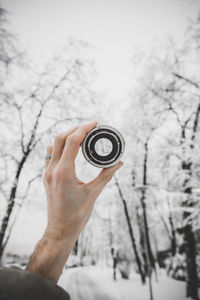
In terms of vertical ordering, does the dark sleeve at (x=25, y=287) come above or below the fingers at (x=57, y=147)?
below

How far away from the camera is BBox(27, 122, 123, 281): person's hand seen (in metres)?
1.01

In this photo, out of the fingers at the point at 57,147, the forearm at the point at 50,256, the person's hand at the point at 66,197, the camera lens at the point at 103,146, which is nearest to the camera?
the forearm at the point at 50,256

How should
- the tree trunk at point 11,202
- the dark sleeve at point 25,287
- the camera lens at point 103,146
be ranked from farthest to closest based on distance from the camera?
the tree trunk at point 11,202 → the camera lens at point 103,146 → the dark sleeve at point 25,287

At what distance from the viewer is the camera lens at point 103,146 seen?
4.54ft

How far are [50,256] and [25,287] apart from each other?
0.24 metres

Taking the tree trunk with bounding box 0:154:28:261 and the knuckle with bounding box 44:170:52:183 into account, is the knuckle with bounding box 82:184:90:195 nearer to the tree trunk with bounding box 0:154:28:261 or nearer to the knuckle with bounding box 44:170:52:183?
the knuckle with bounding box 44:170:52:183

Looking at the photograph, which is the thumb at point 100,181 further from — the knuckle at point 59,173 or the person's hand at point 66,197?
the knuckle at point 59,173

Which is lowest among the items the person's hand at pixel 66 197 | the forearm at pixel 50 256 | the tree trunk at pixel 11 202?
the tree trunk at pixel 11 202

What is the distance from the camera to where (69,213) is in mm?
1066

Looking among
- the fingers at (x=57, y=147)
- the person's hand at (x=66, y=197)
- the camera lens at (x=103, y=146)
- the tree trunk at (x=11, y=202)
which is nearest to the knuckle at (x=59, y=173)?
the person's hand at (x=66, y=197)

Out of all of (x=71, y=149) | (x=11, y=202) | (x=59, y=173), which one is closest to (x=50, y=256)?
(x=59, y=173)

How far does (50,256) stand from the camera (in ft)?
3.00

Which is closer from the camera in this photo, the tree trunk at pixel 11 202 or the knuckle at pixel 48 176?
the knuckle at pixel 48 176

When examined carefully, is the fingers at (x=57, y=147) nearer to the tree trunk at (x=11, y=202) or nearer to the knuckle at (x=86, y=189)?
the knuckle at (x=86, y=189)
